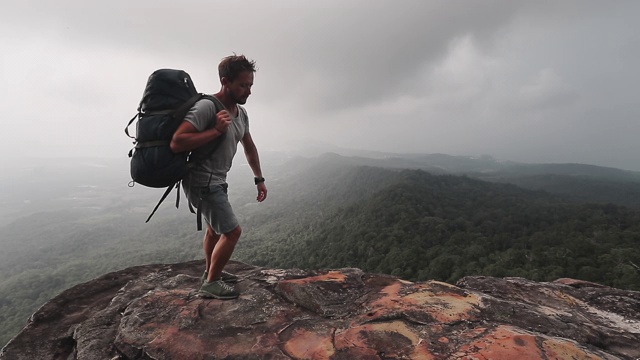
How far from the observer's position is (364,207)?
10450 centimetres

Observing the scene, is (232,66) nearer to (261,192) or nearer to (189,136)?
(189,136)

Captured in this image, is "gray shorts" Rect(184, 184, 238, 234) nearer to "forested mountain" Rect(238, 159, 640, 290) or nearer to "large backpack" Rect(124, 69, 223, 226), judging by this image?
"large backpack" Rect(124, 69, 223, 226)

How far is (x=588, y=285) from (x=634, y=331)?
1.81 metres

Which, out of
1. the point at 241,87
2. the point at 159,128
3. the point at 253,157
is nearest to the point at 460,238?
the point at 253,157

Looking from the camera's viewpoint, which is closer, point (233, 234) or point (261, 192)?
point (233, 234)

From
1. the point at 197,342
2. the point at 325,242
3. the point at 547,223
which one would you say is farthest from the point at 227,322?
the point at 547,223

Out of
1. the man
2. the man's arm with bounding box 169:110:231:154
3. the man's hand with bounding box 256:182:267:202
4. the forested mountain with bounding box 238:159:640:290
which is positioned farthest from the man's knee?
the forested mountain with bounding box 238:159:640:290

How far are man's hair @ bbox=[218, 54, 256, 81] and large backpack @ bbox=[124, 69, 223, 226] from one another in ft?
1.55

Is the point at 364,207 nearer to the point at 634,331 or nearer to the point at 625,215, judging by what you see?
the point at 625,215

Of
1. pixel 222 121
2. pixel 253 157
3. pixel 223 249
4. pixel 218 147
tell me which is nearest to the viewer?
pixel 222 121

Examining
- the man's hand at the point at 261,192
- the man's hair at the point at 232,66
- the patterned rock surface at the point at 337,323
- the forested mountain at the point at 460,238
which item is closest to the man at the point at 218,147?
the man's hair at the point at 232,66

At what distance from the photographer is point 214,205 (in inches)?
144

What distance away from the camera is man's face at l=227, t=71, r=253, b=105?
3.40 meters

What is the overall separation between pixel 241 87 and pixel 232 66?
0.24 meters
